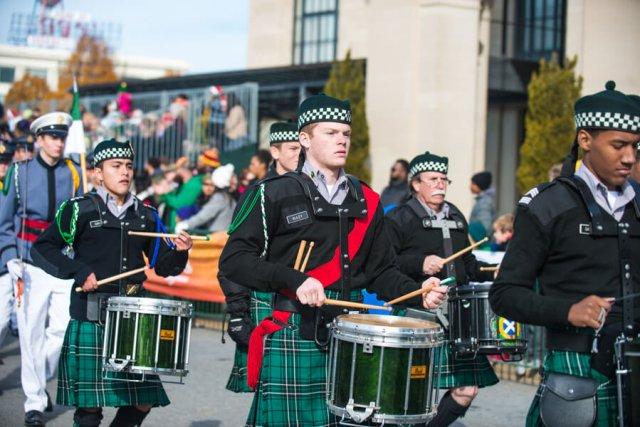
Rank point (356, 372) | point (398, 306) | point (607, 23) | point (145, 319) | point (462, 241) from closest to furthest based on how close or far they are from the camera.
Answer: point (356, 372) < point (145, 319) < point (398, 306) < point (462, 241) < point (607, 23)

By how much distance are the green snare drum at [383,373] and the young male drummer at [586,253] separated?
55 centimetres

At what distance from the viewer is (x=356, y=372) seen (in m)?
5.13

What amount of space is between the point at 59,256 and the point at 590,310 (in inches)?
162

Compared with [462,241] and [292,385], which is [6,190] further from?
[292,385]

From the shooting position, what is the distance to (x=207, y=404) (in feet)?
32.7

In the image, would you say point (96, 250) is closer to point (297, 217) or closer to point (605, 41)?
point (297, 217)

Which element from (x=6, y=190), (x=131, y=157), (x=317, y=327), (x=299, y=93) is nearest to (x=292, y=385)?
(x=317, y=327)

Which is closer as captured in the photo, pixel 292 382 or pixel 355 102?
pixel 292 382

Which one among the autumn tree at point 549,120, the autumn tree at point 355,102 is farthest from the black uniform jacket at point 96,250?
the autumn tree at point 355,102

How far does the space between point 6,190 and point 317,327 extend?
16.2 feet

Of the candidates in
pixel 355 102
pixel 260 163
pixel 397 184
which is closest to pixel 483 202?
pixel 397 184

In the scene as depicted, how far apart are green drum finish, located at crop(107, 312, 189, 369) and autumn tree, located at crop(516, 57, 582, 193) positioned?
38.6 ft

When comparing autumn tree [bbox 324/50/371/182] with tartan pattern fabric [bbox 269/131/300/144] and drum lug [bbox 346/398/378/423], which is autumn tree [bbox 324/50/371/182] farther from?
drum lug [bbox 346/398/378/423]

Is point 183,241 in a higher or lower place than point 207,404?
higher
